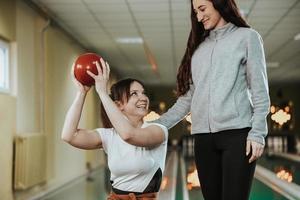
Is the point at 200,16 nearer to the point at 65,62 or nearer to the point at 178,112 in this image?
the point at 178,112

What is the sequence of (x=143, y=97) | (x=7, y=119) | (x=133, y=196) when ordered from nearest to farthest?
(x=133, y=196) < (x=143, y=97) < (x=7, y=119)

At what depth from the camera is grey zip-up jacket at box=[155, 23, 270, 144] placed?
4.96 ft

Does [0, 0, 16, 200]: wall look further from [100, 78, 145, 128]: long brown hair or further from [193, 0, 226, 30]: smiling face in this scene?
[193, 0, 226, 30]: smiling face

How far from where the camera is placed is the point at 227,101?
156cm

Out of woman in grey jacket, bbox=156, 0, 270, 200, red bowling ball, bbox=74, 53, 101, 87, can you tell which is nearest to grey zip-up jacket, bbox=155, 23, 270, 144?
woman in grey jacket, bbox=156, 0, 270, 200

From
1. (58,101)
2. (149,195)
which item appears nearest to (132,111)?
(149,195)

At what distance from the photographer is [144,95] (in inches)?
74.8

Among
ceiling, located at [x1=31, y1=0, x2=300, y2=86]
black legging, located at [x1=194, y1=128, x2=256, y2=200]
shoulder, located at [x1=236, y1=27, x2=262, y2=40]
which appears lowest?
black legging, located at [x1=194, y1=128, x2=256, y2=200]

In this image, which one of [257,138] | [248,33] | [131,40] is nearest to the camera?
[257,138]

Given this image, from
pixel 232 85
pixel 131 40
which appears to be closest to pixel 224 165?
pixel 232 85

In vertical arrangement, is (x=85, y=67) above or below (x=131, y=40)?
below

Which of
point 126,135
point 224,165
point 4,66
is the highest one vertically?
point 4,66

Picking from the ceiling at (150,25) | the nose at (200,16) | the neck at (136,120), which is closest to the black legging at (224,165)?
the neck at (136,120)

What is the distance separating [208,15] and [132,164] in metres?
0.62
